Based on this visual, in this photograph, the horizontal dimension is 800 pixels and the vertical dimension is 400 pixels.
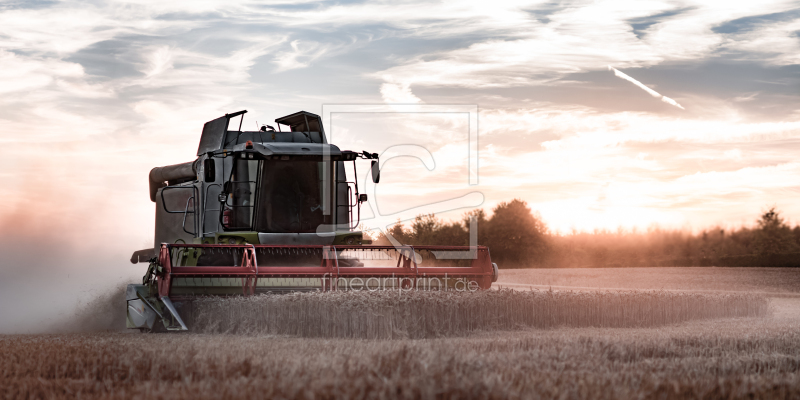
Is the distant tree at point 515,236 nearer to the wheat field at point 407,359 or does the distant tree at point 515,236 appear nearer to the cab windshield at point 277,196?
the cab windshield at point 277,196

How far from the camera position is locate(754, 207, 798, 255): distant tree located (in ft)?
95.4

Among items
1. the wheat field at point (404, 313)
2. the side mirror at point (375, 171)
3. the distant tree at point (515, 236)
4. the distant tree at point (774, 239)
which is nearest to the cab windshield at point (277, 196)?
the side mirror at point (375, 171)

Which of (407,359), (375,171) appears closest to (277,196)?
(375,171)

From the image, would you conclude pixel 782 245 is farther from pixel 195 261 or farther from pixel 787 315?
pixel 195 261

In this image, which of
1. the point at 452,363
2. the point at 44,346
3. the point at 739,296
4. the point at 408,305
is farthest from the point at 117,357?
the point at 739,296

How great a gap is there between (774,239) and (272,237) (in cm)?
2543

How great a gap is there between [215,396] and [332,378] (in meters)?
0.68

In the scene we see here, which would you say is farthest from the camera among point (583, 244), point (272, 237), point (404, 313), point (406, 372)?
point (583, 244)

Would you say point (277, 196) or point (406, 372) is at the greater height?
point (277, 196)

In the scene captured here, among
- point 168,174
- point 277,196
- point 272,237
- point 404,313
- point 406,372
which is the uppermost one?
point 168,174

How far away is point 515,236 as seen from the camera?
50.3 m

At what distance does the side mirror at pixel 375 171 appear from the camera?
37.6 ft

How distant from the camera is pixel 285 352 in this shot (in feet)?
19.7

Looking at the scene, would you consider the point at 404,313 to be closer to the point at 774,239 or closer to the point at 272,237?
the point at 272,237
